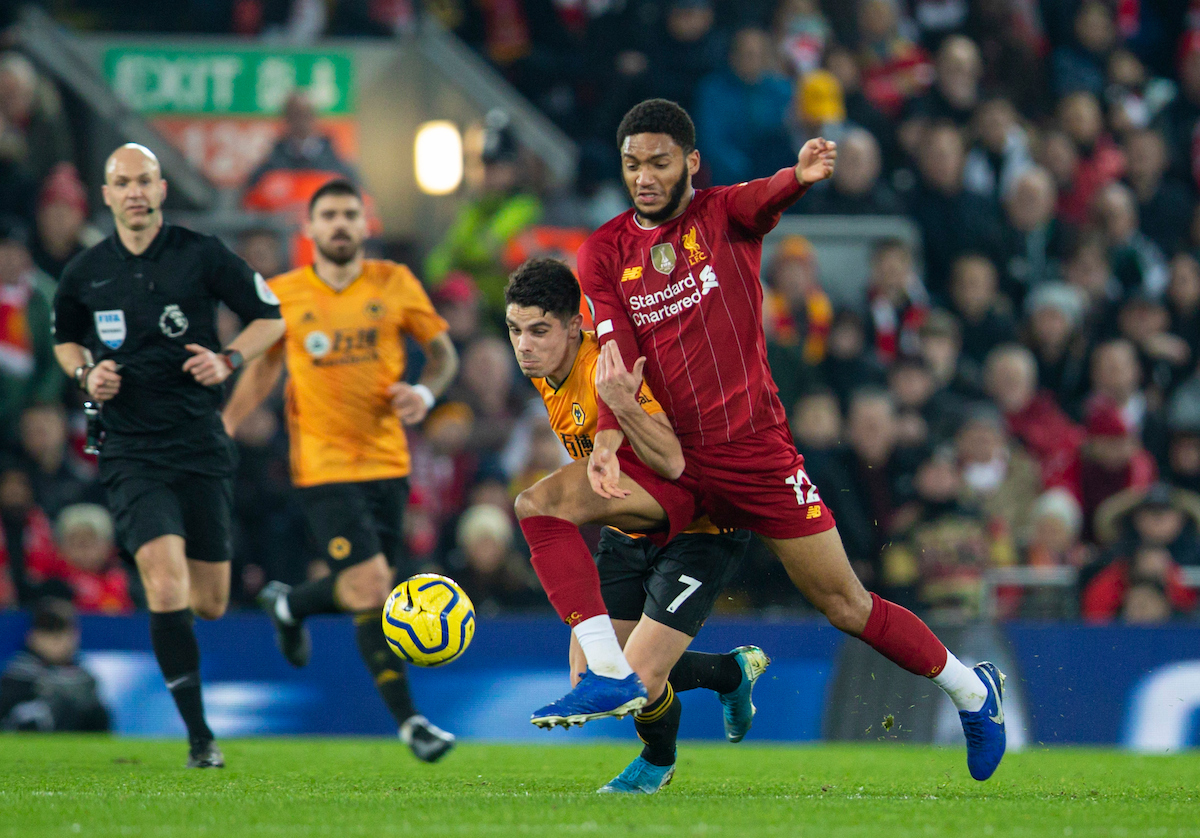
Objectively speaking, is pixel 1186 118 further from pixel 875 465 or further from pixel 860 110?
pixel 875 465

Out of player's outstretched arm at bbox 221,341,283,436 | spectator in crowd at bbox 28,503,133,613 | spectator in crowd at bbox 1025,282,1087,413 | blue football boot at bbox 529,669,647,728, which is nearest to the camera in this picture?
blue football boot at bbox 529,669,647,728

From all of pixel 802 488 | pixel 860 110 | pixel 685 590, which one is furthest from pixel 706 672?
pixel 860 110

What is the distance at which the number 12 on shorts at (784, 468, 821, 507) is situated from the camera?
620 cm

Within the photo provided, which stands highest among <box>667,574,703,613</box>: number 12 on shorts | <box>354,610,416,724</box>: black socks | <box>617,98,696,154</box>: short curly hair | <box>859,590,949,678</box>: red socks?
<box>617,98,696,154</box>: short curly hair

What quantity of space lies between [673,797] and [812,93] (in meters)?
9.59

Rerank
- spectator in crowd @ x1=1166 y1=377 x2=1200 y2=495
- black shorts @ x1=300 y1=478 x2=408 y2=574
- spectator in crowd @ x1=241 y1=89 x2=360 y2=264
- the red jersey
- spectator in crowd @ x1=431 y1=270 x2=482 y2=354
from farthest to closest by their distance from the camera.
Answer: spectator in crowd @ x1=241 y1=89 x2=360 y2=264
spectator in crowd @ x1=1166 y1=377 x2=1200 y2=495
spectator in crowd @ x1=431 y1=270 x2=482 y2=354
black shorts @ x1=300 y1=478 x2=408 y2=574
the red jersey

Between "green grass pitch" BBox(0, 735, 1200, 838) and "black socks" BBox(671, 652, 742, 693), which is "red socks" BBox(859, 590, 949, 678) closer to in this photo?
"green grass pitch" BBox(0, 735, 1200, 838)

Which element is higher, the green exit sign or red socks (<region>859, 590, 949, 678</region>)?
the green exit sign

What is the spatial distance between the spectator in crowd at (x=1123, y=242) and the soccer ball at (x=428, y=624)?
9951 millimetres

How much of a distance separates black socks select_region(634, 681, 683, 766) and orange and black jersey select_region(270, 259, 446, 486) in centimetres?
245

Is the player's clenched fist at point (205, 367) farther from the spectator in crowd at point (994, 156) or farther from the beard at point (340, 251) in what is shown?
the spectator in crowd at point (994, 156)

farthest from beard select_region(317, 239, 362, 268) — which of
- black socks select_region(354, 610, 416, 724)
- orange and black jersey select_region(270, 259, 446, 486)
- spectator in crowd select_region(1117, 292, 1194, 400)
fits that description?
spectator in crowd select_region(1117, 292, 1194, 400)

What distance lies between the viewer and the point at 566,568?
6.01 m

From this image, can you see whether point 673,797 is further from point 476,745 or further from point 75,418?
point 75,418
